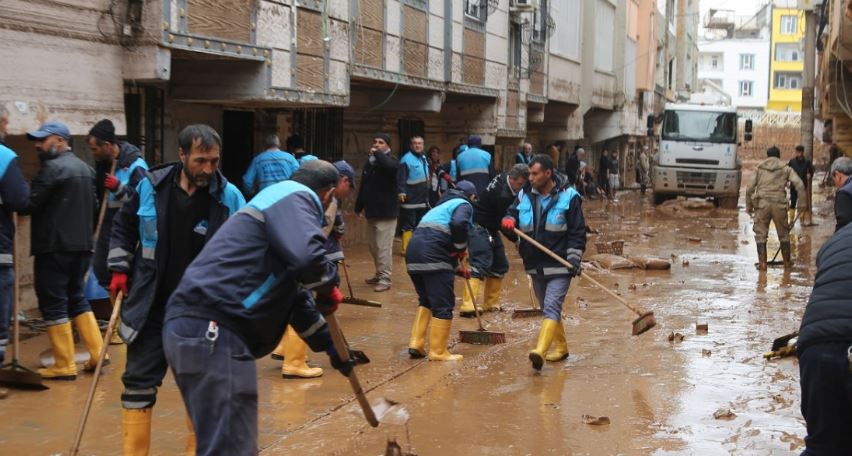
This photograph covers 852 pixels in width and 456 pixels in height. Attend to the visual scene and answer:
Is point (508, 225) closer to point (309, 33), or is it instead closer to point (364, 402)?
point (364, 402)

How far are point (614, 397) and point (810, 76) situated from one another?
28440 millimetres

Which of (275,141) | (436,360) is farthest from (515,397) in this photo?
(275,141)

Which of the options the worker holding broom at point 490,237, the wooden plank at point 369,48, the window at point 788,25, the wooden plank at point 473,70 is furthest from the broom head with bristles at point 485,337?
the window at point 788,25

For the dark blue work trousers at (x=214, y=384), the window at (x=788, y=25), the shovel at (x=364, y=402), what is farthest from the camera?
the window at (x=788, y=25)

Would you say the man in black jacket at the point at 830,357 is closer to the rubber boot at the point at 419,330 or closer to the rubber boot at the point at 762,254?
the rubber boot at the point at 419,330


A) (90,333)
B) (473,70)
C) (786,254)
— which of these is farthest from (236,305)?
(473,70)

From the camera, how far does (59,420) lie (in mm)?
6410

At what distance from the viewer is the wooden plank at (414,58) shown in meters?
15.9

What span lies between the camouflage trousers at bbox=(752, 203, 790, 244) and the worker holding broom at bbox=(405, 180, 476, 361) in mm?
8137

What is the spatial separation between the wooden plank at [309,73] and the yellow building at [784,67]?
79932 mm

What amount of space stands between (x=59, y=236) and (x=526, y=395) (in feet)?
11.5

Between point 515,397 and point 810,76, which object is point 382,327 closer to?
point 515,397

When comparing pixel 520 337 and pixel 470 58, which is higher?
pixel 470 58

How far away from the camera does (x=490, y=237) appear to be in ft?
35.0
